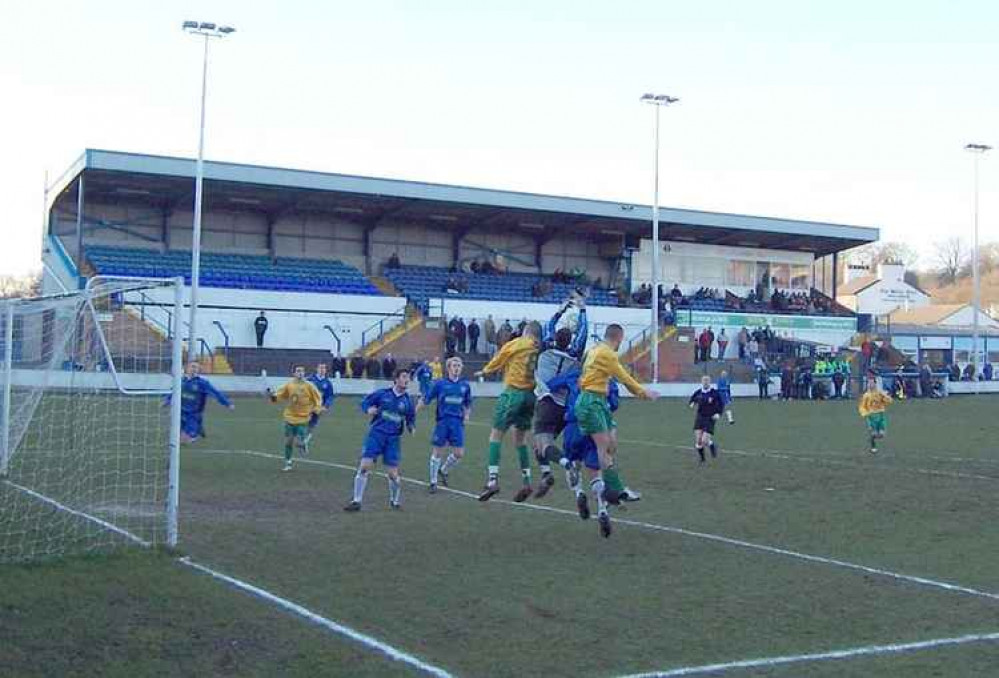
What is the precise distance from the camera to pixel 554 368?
13.3 metres

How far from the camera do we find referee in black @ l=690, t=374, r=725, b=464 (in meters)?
23.2

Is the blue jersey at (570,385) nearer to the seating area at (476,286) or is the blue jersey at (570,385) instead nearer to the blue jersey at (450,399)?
the blue jersey at (450,399)

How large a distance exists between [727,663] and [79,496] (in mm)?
10097

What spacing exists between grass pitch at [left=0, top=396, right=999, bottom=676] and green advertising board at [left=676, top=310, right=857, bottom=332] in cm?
3899

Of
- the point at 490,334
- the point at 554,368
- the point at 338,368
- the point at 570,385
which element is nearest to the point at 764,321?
the point at 490,334

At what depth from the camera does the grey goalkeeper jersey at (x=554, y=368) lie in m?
13.3

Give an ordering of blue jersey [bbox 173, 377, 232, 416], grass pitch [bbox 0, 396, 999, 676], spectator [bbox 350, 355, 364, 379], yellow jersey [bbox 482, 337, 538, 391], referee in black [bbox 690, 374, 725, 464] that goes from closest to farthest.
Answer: grass pitch [bbox 0, 396, 999, 676]
yellow jersey [bbox 482, 337, 538, 391]
blue jersey [bbox 173, 377, 232, 416]
referee in black [bbox 690, 374, 725, 464]
spectator [bbox 350, 355, 364, 379]

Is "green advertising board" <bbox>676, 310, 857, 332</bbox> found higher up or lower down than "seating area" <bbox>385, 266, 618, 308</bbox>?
lower down

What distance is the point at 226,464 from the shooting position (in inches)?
848

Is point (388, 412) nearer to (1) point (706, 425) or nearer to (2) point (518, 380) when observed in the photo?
(2) point (518, 380)

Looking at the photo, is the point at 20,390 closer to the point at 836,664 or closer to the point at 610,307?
the point at 836,664

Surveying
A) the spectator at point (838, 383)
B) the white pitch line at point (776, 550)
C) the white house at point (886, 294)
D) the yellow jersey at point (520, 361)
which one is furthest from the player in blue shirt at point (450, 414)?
the white house at point (886, 294)

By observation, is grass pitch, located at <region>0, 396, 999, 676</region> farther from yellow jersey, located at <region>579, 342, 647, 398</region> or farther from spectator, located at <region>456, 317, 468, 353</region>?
spectator, located at <region>456, 317, 468, 353</region>

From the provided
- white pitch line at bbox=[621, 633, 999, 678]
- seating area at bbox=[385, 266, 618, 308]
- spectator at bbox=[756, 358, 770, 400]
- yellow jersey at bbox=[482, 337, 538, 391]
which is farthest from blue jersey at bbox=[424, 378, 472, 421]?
spectator at bbox=[756, 358, 770, 400]
